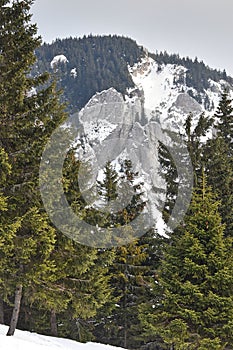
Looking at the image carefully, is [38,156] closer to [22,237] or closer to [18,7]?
[22,237]

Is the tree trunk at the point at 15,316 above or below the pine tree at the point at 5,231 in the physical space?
below

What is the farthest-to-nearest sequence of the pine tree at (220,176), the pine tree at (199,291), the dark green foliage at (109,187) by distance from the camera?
the dark green foliage at (109,187) → the pine tree at (220,176) → the pine tree at (199,291)

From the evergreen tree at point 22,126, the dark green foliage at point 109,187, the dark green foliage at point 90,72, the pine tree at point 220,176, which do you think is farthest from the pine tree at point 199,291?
the dark green foliage at point 90,72

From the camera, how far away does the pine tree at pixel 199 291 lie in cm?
1233

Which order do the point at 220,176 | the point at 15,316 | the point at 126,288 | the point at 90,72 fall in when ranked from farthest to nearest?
the point at 90,72
the point at 126,288
the point at 220,176
the point at 15,316

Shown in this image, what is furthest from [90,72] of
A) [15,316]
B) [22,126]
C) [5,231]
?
[5,231]

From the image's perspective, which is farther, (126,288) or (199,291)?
(126,288)

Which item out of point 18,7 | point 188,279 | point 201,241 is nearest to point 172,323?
point 188,279

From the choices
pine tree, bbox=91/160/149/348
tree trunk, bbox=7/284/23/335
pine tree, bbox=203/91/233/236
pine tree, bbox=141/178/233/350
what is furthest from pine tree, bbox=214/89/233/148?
tree trunk, bbox=7/284/23/335

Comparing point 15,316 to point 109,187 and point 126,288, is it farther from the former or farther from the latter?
point 109,187

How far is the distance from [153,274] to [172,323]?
906 cm

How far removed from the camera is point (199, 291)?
41.3 feet

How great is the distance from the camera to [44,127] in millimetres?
11898

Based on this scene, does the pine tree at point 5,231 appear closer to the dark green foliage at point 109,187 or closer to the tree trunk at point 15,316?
the tree trunk at point 15,316
